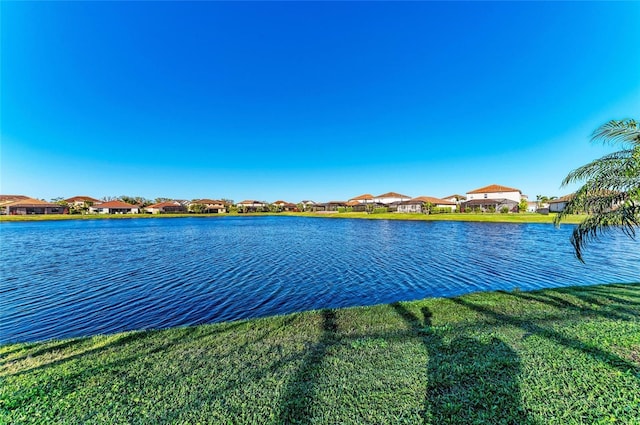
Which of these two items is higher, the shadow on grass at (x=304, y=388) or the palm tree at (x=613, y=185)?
the palm tree at (x=613, y=185)

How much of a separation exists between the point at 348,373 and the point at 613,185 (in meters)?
8.09

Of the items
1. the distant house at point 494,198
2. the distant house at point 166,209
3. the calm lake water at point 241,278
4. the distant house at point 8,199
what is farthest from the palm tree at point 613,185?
the distant house at point 8,199

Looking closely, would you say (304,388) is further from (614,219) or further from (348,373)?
(614,219)

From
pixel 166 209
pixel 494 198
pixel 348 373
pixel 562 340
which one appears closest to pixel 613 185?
pixel 562 340

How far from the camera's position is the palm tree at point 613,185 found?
20.4 feet

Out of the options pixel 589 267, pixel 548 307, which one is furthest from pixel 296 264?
pixel 589 267

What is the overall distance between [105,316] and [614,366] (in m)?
12.4

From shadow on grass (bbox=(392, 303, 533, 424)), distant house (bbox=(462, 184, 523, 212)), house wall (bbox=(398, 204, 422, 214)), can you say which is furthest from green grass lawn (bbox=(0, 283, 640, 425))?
distant house (bbox=(462, 184, 523, 212))

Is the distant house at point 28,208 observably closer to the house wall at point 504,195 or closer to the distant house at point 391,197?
the distant house at point 391,197

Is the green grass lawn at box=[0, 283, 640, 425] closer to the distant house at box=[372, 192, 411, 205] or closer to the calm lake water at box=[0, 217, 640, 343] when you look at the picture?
the calm lake water at box=[0, 217, 640, 343]

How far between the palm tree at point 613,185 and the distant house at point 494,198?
67984mm

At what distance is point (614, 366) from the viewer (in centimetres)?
400

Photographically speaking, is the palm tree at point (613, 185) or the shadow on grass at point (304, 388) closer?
the shadow on grass at point (304, 388)

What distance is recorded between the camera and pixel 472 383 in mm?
3697
